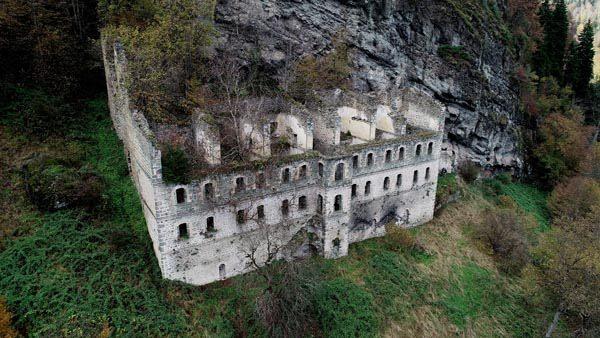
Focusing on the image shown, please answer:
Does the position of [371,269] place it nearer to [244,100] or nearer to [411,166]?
[411,166]

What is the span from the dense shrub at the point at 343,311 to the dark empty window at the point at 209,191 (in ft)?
28.2

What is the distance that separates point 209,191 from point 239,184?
1.91 meters

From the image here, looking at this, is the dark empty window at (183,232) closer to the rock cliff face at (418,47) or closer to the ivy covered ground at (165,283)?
the ivy covered ground at (165,283)

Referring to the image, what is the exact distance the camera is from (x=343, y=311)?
93.2 feet

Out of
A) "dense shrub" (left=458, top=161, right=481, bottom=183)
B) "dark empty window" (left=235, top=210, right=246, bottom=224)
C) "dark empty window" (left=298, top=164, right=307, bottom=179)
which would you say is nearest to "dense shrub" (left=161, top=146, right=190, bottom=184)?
"dark empty window" (left=235, top=210, right=246, bottom=224)

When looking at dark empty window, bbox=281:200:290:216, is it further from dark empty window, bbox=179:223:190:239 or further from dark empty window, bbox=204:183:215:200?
dark empty window, bbox=179:223:190:239

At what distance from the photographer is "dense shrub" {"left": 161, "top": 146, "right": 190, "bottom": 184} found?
25047 millimetres

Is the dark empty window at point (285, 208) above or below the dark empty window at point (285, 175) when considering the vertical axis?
below

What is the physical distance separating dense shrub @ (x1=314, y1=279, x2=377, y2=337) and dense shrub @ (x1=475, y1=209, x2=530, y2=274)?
14.8 m

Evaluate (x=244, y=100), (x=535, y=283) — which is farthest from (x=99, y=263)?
(x=535, y=283)

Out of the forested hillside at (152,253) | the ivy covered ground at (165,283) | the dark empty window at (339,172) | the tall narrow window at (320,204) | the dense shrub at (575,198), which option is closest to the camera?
the ivy covered ground at (165,283)

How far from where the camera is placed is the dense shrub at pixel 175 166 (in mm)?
25047

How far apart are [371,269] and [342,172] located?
7.31 meters

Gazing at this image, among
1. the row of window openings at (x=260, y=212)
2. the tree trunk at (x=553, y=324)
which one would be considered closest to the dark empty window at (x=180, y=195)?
the row of window openings at (x=260, y=212)
